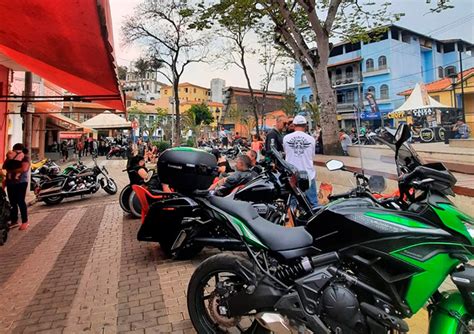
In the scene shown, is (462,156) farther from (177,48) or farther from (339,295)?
(177,48)

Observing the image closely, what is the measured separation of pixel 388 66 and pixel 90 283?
4274 centimetres

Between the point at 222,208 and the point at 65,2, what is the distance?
229 cm

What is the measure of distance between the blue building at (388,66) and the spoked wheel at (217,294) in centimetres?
3733

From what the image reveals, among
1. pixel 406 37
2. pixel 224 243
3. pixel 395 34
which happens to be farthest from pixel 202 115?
pixel 224 243

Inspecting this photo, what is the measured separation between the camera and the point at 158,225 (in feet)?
13.6

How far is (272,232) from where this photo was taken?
2146mm

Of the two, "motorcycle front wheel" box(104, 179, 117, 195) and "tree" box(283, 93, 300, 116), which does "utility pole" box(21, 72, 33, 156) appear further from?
"tree" box(283, 93, 300, 116)

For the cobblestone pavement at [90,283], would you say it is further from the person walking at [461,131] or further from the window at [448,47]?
the window at [448,47]

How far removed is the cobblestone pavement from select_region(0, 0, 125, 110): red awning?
270cm

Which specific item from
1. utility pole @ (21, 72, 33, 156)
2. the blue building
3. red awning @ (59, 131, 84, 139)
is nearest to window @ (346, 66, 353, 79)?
the blue building

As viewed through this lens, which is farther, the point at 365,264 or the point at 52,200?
the point at 52,200

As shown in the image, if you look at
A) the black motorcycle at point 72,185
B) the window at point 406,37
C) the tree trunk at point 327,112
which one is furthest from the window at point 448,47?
the black motorcycle at point 72,185

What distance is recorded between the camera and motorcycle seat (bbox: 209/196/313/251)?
207 cm

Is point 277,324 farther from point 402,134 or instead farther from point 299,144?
point 299,144
